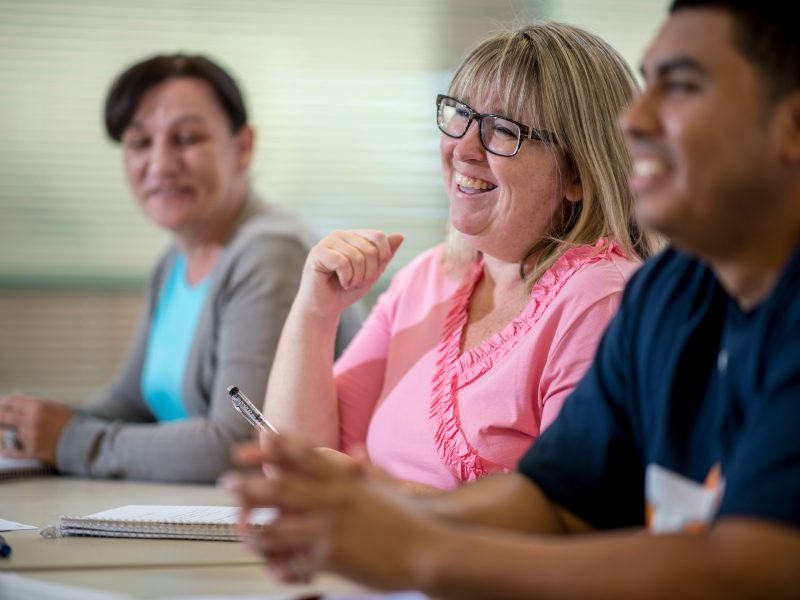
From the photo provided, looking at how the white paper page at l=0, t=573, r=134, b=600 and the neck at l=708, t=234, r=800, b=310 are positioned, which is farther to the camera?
the white paper page at l=0, t=573, r=134, b=600

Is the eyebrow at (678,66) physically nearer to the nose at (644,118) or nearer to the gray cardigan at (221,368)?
the nose at (644,118)

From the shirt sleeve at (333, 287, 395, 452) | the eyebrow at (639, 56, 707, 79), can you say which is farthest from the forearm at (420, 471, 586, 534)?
the shirt sleeve at (333, 287, 395, 452)

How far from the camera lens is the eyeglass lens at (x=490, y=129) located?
1563 mm

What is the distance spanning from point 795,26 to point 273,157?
101 inches

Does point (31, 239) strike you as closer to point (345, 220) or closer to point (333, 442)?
point (345, 220)

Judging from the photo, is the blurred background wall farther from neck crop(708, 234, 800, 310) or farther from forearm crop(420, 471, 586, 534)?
neck crop(708, 234, 800, 310)

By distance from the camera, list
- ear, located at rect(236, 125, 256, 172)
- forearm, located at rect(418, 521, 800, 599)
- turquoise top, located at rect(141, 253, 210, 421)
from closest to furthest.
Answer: forearm, located at rect(418, 521, 800, 599) → turquoise top, located at rect(141, 253, 210, 421) → ear, located at rect(236, 125, 256, 172)

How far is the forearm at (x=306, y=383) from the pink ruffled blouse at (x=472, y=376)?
0.05 meters

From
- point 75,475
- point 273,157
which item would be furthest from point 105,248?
point 75,475

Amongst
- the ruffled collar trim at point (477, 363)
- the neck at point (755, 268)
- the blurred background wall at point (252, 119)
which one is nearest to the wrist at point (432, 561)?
the neck at point (755, 268)

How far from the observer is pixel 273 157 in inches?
131

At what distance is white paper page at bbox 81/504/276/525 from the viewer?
140 cm

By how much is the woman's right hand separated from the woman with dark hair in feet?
1.25

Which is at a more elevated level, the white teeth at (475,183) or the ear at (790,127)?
the ear at (790,127)
